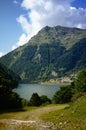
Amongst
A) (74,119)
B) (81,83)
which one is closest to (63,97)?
(81,83)

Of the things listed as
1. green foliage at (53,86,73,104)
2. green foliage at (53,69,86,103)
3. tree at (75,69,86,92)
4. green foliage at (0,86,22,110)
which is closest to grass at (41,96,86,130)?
green foliage at (0,86,22,110)

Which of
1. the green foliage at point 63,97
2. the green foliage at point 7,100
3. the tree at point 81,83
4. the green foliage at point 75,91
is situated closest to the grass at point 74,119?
the green foliage at point 7,100

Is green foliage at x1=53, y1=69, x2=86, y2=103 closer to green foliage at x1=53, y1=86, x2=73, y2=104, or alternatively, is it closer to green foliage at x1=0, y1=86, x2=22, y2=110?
green foliage at x1=53, y1=86, x2=73, y2=104

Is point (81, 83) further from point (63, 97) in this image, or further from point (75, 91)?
point (63, 97)

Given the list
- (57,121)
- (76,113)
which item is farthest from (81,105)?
(57,121)

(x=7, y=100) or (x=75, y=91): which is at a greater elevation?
(x=75, y=91)

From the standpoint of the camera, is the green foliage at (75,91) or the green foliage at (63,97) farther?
the green foliage at (63,97)

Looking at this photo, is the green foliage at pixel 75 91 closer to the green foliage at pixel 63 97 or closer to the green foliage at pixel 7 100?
the green foliage at pixel 63 97

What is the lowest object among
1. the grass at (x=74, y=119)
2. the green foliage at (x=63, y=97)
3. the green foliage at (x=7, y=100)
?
the grass at (x=74, y=119)

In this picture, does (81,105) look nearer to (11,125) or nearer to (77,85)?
(11,125)

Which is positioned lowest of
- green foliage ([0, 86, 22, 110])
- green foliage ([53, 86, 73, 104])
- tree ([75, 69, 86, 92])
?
green foliage ([0, 86, 22, 110])

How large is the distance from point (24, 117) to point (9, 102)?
56.1 ft

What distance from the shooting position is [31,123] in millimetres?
46031

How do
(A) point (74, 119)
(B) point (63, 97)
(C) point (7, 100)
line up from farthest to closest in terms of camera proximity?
1. (B) point (63, 97)
2. (C) point (7, 100)
3. (A) point (74, 119)
